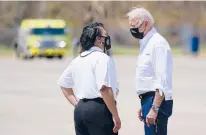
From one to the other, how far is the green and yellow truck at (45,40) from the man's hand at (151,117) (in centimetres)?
3667

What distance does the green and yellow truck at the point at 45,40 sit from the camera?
4428 cm

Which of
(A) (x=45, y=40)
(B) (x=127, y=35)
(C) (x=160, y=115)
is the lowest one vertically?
(B) (x=127, y=35)

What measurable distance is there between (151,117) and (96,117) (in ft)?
2.10

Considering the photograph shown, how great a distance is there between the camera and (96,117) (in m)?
6.90

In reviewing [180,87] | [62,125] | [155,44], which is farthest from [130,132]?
[180,87]

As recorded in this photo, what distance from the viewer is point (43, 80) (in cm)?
2588

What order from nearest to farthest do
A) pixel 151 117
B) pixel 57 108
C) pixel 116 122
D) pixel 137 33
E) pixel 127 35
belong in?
pixel 116 122
pixel 151 117
pixel 137 33
pixel 57 108
pixel 127 35

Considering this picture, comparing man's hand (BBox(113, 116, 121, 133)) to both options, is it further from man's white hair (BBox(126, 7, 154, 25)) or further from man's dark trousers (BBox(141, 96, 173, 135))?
man's white hair (BBox(126, 7, 154, 25))

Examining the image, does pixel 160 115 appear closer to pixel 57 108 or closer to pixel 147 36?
pixel 147 36

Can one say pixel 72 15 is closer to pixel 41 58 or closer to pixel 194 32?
pixel 194 32

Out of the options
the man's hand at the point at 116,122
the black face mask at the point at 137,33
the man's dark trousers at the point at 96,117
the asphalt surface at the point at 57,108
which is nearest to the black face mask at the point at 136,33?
the black face mask at the point at 137,33

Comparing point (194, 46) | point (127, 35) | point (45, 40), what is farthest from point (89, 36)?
point (127, 35)

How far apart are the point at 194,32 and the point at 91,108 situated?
55678mm

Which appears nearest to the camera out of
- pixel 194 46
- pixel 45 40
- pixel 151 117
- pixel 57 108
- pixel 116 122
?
pixel 116 122
